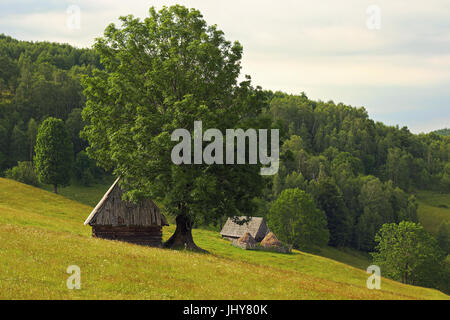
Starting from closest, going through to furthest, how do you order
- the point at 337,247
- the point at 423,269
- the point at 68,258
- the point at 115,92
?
the point at 68,258, the point at 115,92, the point at 423,269, the point at 337,247

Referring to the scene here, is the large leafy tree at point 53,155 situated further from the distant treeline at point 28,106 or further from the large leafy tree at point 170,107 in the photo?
the large leafy tree at point 170,107

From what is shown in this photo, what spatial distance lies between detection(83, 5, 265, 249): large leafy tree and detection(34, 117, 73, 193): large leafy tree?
56.4m

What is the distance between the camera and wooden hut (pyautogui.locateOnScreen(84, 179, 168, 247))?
117 feet

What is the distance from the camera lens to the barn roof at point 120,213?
117 ft

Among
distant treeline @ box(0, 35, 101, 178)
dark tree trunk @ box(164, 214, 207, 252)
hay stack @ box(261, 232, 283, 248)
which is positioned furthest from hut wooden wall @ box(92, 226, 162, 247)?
distant treeline @ box(0, 35, 101, 178)

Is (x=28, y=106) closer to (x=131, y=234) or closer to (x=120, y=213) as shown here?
(x=120, y=213)

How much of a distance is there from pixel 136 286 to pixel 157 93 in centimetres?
1953

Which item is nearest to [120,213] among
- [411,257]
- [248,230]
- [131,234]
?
[131,234]

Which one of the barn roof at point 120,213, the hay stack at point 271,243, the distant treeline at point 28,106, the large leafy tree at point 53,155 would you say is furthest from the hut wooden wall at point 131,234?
the distant treeline at point 28,106

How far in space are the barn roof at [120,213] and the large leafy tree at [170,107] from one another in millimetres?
1469

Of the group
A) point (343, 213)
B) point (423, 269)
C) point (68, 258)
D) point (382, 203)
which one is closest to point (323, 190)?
point (343, 213)

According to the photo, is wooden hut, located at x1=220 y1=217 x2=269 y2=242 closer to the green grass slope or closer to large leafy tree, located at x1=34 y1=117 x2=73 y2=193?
large leafy tree, located at x1=34 y1=117 x2=73 y2=193

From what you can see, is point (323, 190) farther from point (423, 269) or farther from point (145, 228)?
point (145, 228)
